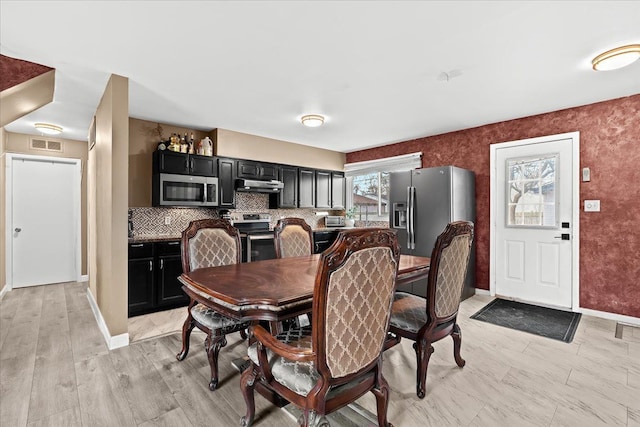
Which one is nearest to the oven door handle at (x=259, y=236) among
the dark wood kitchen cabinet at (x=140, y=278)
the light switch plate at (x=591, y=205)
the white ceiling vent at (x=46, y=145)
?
the dark wood kitchen cabinet at (x=140, y=278)

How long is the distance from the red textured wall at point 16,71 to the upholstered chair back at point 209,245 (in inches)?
78.6

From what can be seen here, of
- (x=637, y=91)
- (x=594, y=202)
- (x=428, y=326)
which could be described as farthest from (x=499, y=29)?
(x=594, y=202)

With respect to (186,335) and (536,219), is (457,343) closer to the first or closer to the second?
(186,335)

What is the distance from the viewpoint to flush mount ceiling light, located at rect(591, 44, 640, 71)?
230 centimetres

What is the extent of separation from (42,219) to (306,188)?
437 cm

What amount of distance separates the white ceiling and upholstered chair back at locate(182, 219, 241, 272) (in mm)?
1411

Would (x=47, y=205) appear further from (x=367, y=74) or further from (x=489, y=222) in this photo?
(x=489, y=222)

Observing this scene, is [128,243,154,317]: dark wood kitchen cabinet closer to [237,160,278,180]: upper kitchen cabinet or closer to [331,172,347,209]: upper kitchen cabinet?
[237,160,278,180]: upper kitchen cabinet

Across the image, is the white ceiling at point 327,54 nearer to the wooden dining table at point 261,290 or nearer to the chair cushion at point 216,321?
the wooden dining table at point 261,290

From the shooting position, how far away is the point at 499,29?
6.86ft

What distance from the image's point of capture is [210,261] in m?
2.64

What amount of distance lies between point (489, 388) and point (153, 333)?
2.98 meters

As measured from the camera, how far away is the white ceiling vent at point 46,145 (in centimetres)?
482

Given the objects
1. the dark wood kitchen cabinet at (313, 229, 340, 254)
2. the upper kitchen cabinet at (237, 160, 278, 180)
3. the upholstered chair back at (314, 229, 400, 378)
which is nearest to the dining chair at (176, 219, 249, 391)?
the upholstered chair back at (314, 229, 400, 378)
